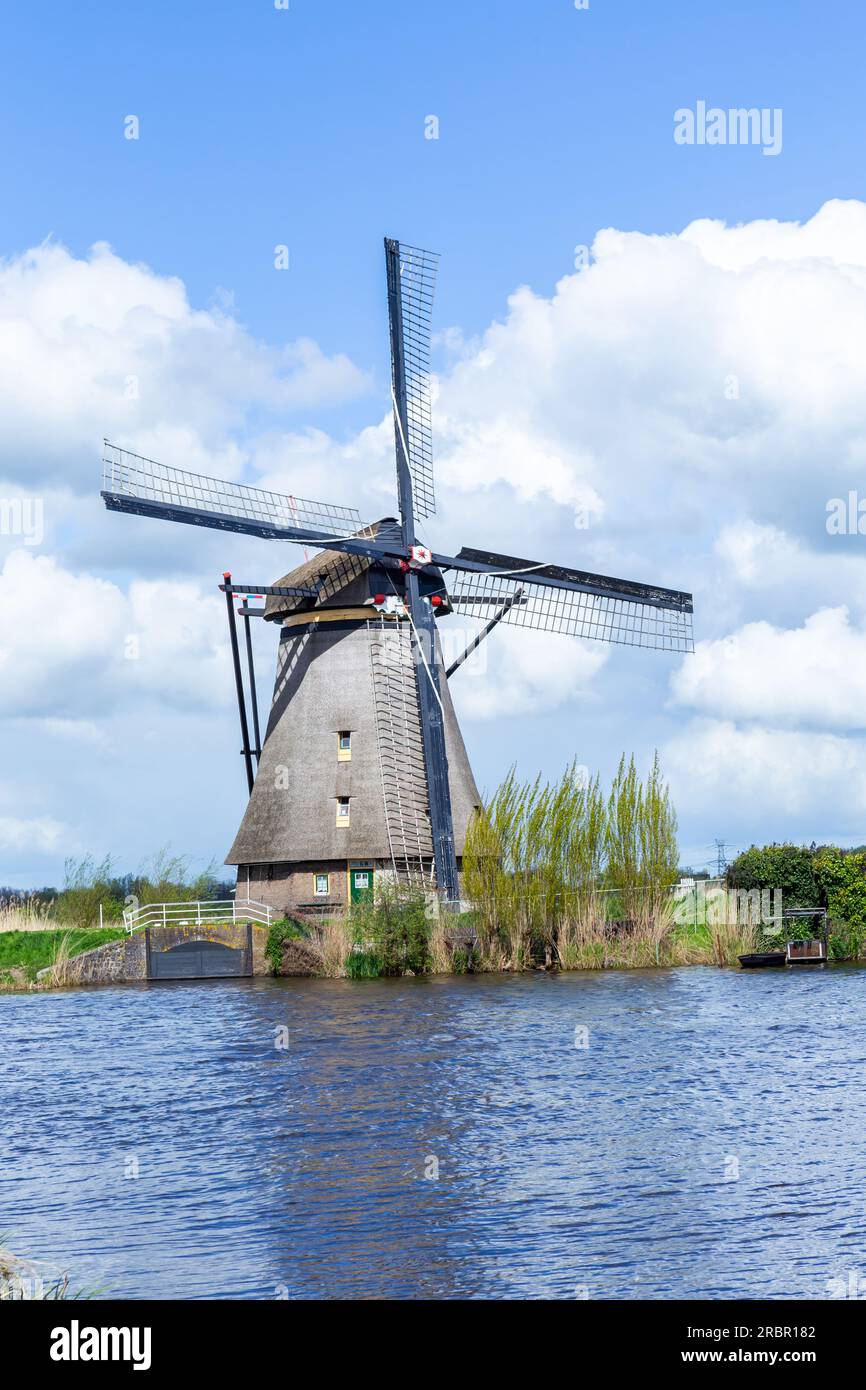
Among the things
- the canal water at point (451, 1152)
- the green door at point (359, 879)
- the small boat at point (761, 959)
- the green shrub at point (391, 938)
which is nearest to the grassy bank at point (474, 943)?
the green shrub at point (391, 938)

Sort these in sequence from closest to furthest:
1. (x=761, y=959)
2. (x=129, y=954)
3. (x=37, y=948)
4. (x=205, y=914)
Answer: (x=761, y=959)
(x=129, y=954)
(x=37, y=948)
(x=205, y=914)

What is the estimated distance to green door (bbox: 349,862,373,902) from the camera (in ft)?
121

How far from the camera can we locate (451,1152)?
1362 cm

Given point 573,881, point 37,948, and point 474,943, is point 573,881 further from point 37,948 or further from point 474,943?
point 37,948

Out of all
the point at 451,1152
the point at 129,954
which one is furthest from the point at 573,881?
the point at 451,1152

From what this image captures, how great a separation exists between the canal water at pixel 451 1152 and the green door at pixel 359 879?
11.2 meters

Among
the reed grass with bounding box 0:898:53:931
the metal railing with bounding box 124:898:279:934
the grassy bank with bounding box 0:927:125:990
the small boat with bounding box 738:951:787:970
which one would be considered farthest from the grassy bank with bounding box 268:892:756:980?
the reed grass with bounding box 0:898:53:931

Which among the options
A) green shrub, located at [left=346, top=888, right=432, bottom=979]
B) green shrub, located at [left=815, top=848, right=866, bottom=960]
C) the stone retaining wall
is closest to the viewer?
green shrub, located at [left=346, top=888, right=432, bottom=979]

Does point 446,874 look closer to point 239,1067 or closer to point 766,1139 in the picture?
point 239,1067

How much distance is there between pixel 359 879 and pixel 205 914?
5466 millimetres

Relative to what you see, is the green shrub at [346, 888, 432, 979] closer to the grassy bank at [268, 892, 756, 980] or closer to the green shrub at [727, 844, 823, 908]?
the grassy bank at [268, 892, 756, 980]

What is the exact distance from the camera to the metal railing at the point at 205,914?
36938mm

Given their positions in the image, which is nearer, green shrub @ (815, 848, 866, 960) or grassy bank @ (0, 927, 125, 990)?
green shrub @ (815, 848, 866, 960)

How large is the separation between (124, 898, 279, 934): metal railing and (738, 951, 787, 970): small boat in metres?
11.9
